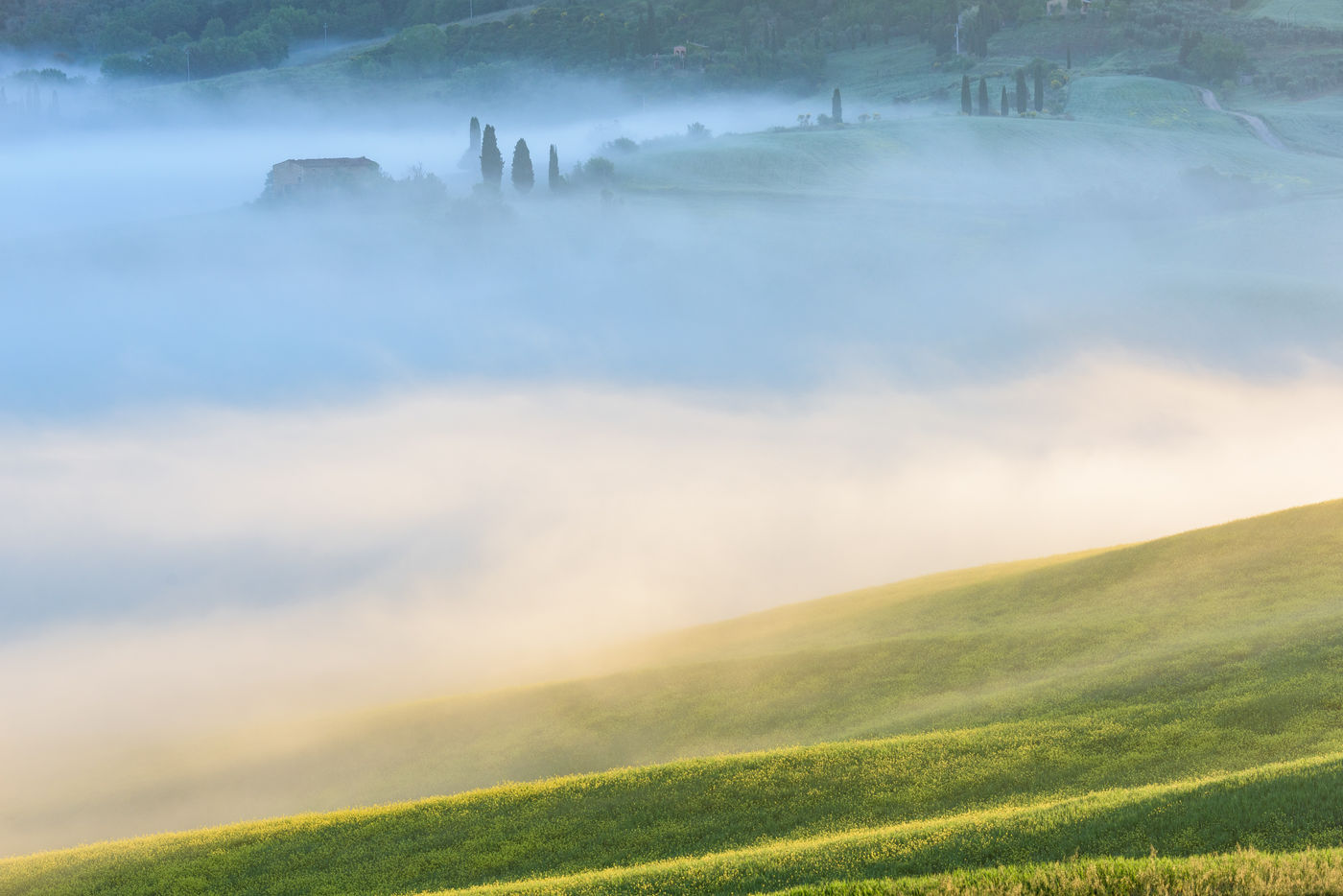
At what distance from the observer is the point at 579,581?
127062mm

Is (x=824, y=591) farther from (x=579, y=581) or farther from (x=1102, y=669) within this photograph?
(x=1102, y=669)

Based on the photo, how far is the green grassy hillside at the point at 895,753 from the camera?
20609mm

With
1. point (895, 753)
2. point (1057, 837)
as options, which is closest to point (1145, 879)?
point (1057, 837)

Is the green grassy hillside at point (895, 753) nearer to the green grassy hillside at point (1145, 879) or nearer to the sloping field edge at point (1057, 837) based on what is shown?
the sloping field edge at point (1057, 837)

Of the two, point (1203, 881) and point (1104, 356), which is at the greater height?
point (1203, 881)

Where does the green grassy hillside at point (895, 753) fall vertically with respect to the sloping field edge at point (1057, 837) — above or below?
below

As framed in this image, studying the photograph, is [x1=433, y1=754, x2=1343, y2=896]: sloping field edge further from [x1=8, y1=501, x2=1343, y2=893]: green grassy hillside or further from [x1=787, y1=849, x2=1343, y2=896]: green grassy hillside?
[x1=787, y1=849, x2=1343, y2=896]: green grassy hillside

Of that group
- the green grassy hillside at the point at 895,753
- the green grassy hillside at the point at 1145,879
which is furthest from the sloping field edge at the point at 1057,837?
the green grassy hillside at the point at 1145,879

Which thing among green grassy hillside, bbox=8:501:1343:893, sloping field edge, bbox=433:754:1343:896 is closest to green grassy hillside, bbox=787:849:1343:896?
sloping field edge, bbox=433:754:1343:896

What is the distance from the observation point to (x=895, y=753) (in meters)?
26.9

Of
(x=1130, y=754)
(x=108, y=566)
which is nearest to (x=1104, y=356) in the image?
(x=108, y=566)

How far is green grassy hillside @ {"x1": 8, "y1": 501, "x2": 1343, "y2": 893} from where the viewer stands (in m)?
20.6

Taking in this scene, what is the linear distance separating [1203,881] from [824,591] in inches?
3687

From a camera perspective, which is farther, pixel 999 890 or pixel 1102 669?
pixel 1102 669
